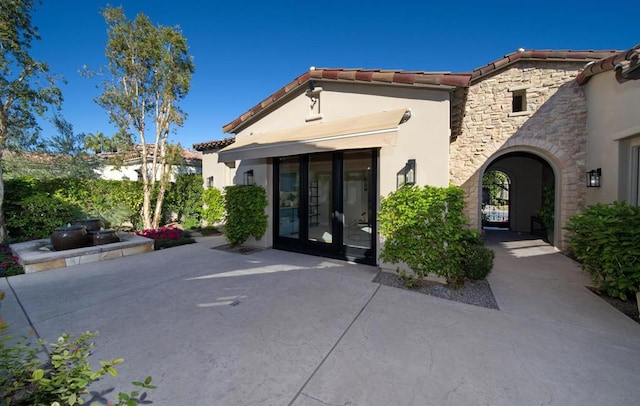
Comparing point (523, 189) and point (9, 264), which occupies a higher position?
point (523, 189)

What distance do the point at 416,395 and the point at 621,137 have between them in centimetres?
1667

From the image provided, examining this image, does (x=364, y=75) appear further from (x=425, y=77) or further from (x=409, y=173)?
(x=409, y=173)

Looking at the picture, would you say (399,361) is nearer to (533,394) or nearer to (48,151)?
(533,394)

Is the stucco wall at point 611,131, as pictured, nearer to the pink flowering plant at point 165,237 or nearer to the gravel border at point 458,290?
the gravel border at point 458,290

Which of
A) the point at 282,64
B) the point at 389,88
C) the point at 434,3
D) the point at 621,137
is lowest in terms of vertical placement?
the point at 621,137

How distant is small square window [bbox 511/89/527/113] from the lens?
18625 mm

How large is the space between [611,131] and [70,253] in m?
29.1

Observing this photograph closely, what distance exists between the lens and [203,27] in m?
18.0

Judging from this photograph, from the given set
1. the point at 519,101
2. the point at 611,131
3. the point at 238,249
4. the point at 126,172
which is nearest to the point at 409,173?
the point at 238,249

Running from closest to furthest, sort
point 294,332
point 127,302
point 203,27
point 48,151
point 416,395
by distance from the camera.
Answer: point 416,395 < point 294,332 < point 127,302 < point 203,27 < point 48,151

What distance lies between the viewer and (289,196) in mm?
15328

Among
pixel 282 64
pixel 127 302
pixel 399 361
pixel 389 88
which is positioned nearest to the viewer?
pixel 399 361

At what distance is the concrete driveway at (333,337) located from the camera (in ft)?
15.4

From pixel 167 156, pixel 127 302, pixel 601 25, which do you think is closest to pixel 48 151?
pixel 167 156
